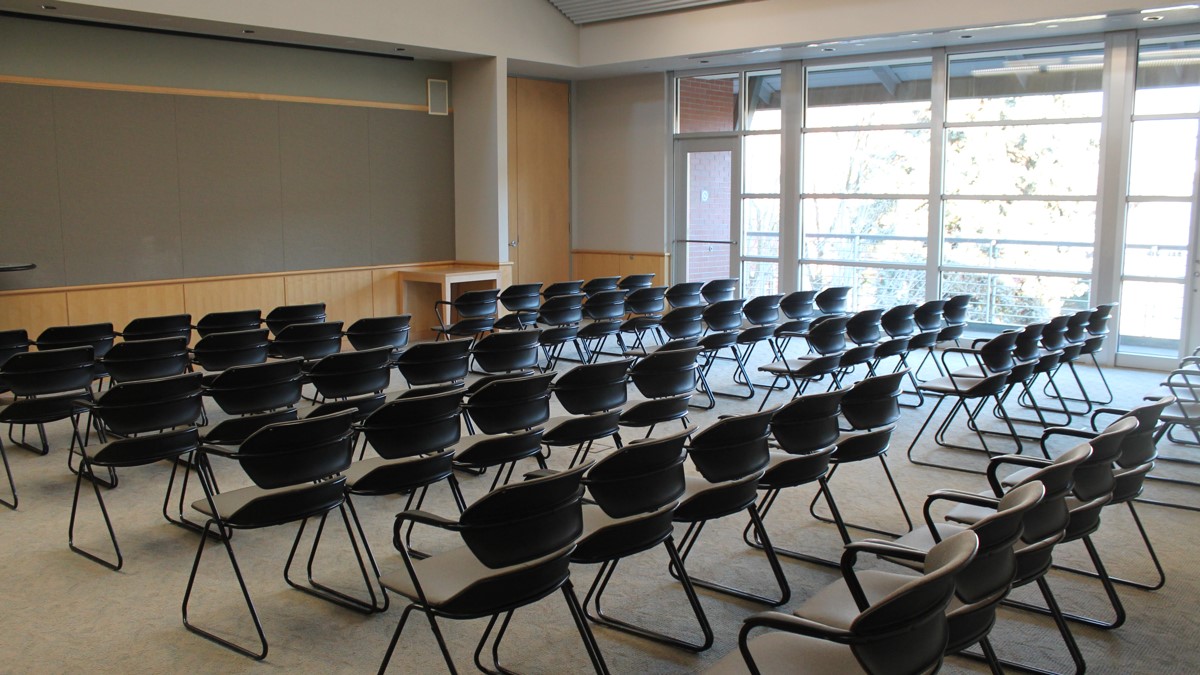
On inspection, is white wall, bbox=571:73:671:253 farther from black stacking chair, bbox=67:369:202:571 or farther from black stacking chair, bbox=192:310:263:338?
black stacking chair, bbox=67:369:202:571

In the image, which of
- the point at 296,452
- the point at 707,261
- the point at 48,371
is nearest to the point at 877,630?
the point at 296,452

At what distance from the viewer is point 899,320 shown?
26.4ft

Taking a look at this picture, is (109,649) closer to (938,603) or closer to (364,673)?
(364,673)

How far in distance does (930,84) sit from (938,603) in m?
→ 10.1

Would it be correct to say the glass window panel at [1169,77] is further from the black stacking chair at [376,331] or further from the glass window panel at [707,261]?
the black stacking chair at [376,331]

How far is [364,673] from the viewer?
3.62m

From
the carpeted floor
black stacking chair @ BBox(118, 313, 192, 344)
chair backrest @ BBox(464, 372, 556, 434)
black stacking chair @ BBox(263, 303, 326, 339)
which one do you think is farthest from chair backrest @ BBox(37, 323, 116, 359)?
chair backrest @ BBox(464, 372, 556, 434)

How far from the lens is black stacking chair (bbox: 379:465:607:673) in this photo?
298 cm

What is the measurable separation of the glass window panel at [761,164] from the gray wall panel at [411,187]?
394cm

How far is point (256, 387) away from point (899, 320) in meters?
5.17

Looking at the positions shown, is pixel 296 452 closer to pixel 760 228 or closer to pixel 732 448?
pixel 732 448

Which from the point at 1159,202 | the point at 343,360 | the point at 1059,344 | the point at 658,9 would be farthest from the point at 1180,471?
the point at 658,9

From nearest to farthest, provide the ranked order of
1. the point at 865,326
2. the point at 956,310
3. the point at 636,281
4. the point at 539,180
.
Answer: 1. the point at 865,326
2. the point at 956,310
3. the point at 636,281
4. the point at 539,180

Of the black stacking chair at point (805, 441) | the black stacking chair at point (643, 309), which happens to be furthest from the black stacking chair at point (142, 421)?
the black stacking chair at point (643, 309)
